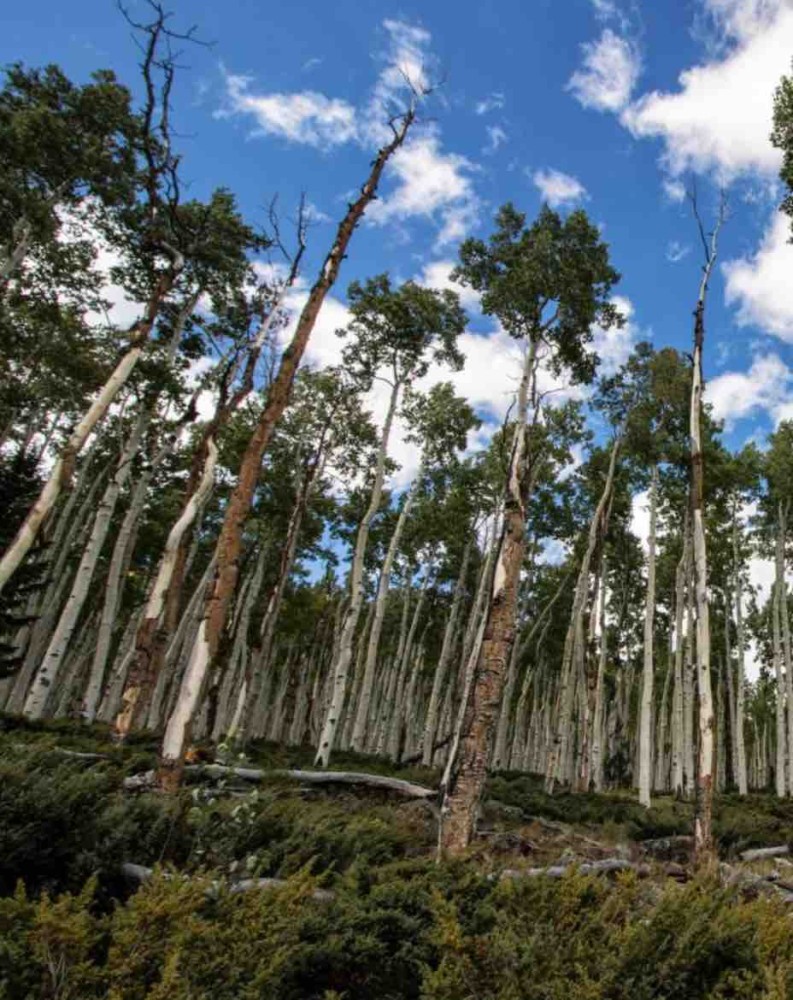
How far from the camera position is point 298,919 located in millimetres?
2770

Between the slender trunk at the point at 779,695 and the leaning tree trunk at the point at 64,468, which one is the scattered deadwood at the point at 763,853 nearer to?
the slender trunk at the point at 779,695

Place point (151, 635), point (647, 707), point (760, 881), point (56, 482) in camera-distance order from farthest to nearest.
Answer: point (647, 707) → point (151, 635) → point (56, 482) → point (760, 881)

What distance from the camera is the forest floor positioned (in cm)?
226

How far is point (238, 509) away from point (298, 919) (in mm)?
4702

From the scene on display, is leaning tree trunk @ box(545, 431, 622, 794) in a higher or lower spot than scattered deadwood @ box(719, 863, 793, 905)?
higher

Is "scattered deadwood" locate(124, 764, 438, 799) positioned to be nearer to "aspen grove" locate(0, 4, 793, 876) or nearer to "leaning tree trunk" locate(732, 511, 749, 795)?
"aspen grove" locate(0, 4, 793, 876)

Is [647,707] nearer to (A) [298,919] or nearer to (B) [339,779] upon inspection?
(B) [339,779]

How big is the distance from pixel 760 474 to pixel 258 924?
2281 centimetres

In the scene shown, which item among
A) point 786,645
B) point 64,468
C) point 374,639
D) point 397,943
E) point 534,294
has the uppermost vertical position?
point 534,294

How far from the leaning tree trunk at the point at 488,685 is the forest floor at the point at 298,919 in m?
1.01

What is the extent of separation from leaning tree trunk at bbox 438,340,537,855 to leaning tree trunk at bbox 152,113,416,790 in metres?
2.75

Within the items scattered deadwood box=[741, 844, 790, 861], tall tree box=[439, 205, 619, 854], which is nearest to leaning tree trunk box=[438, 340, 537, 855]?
tall tree box=[439, 205, 619, 854]

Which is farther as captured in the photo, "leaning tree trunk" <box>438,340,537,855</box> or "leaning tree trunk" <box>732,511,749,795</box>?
"leaning tree trunk" <box>732,511,749,795</box>

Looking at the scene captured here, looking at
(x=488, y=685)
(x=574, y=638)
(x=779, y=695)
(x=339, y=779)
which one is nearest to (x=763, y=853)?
(x=488, y=685)
